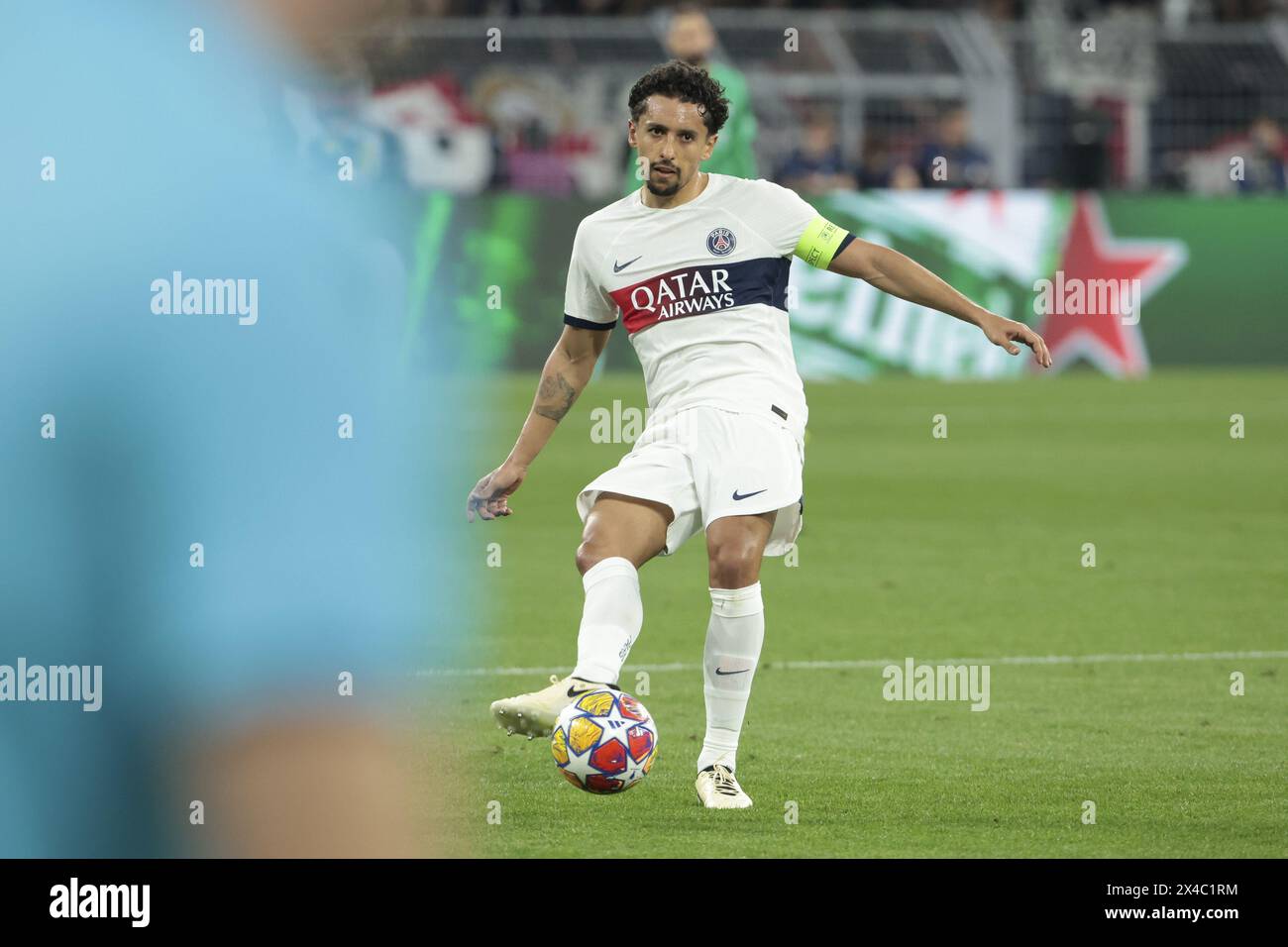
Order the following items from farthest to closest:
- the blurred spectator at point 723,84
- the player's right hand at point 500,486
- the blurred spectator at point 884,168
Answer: the blurred spectator at point 884,168 → the blurred spectator at point 723,84 → the player's right hand at point 500,486

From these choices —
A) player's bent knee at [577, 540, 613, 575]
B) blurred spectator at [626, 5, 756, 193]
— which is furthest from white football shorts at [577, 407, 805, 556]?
blurred spectator at [626, 5, 756, 193]

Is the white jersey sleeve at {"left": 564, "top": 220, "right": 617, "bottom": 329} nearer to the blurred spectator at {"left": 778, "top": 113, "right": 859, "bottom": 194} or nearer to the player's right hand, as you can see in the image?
the player's right hand

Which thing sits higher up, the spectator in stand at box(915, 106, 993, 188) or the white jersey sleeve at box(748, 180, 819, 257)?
the spectator in stand at box(915, 106, 993, 188)

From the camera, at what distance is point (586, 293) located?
5762 mm

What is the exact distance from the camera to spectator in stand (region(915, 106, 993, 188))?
21453 mm

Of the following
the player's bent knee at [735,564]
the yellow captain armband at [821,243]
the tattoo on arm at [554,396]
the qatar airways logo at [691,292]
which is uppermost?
the yellow captain armband at [821,243]

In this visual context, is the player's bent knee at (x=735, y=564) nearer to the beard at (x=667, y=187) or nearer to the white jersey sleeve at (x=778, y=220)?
the white jersey sleeve at (x=778, y=220)

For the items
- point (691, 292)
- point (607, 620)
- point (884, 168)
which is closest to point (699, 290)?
point (691, 292)

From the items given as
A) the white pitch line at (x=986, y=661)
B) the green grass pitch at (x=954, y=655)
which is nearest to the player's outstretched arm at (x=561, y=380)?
the green grass pitch at (x=954, y=655)

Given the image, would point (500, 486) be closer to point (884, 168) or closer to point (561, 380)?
point (561, 380)

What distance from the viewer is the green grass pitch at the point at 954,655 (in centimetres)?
516

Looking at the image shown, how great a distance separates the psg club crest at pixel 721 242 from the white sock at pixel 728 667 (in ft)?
3.08

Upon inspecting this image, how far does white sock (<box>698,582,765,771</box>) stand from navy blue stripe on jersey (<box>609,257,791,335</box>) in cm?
81
